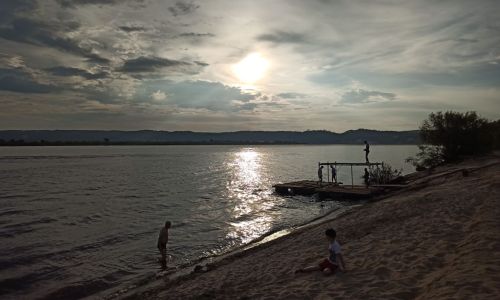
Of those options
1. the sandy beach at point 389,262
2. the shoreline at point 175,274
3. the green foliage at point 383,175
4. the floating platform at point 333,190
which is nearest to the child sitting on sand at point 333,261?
the sandy beach at point 389,262

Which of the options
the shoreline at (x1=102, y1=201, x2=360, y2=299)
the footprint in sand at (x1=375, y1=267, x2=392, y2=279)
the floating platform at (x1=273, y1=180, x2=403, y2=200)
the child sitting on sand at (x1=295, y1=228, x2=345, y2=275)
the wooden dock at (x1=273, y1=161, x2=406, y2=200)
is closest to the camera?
the footprint in sand at (x1=375, y1=267, x2=392, y2=279)

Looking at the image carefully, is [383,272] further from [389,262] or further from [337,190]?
[337,190]

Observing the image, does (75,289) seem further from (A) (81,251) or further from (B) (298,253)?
(B) (298,253)

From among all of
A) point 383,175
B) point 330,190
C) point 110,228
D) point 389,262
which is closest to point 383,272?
point 389,262

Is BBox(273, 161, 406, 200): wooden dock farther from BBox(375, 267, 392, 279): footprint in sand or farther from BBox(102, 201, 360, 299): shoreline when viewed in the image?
BBox(375, 267, 392, 279): footprint in sand

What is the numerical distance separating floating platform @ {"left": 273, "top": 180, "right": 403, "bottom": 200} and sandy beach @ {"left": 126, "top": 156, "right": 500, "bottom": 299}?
16.5 metres

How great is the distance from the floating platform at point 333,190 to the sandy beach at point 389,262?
16.5m

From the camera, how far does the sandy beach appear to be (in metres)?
9.53

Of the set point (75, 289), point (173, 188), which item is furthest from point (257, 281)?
point (173, 188)

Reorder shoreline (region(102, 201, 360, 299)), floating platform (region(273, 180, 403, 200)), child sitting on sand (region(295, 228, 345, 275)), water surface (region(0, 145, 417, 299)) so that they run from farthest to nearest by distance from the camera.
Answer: floating platform (region(273, 180, 403, 200)), water surface (region(0, 145, 417, 299)), shoreline (region(102, 201, 360, 299)), child sitting on sand (region(295, 228, 345, 275))

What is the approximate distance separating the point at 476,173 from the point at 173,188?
123 ft

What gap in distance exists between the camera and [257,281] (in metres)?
13.4

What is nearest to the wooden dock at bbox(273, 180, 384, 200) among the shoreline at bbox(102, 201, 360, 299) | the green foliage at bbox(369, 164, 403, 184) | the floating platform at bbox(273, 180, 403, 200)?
the floating platform at bbox(273, 180, 403, 200)

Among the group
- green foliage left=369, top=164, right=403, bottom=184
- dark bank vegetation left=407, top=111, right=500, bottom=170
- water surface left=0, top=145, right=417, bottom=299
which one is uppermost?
dark bank vegetation left=407, top=111, right=500, bottom=170
